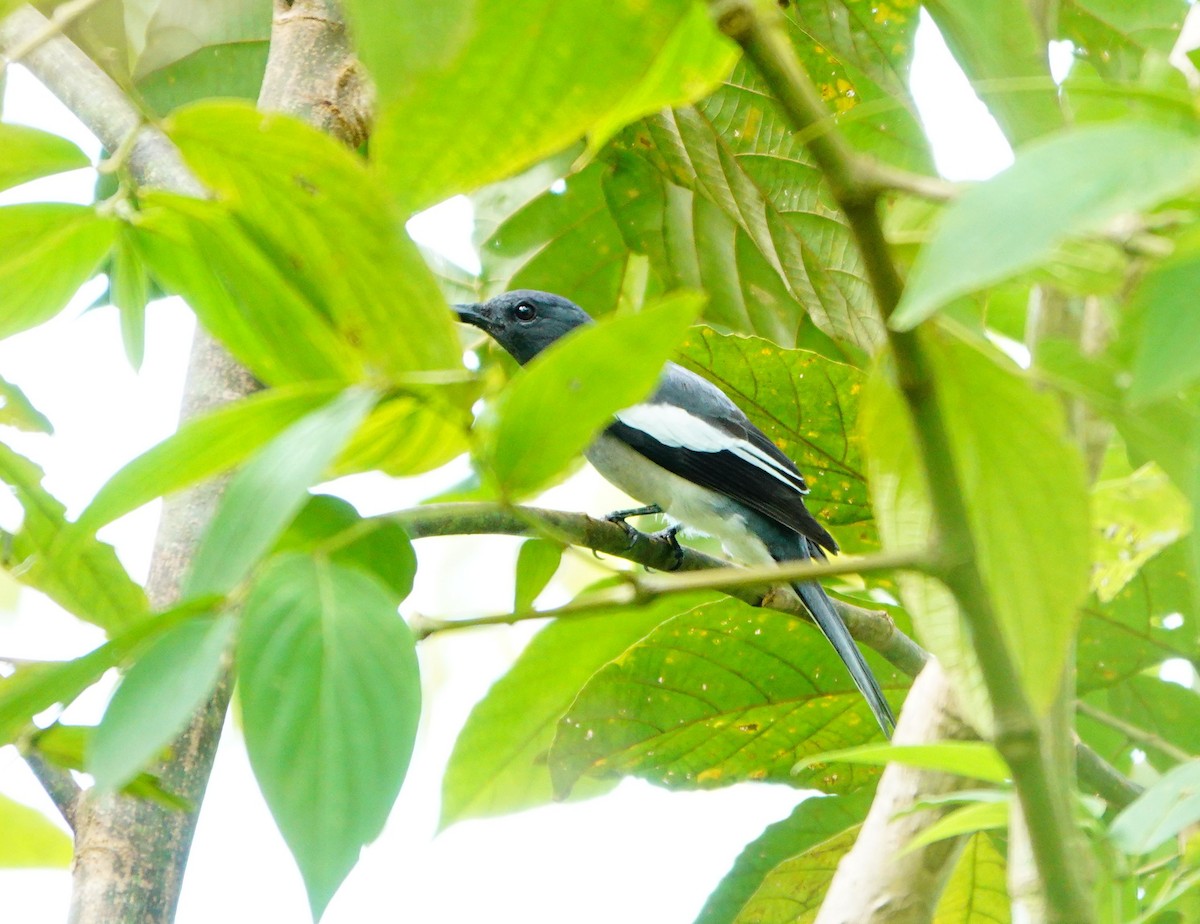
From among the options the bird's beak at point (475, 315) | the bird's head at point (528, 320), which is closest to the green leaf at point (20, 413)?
the bird's beak at point (475, 315)

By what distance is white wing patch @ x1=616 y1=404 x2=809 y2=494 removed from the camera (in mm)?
2893

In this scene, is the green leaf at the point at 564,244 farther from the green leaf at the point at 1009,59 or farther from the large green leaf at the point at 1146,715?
the green leaf at the point at 1009,59

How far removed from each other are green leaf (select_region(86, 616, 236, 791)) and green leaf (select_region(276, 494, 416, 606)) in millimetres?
108

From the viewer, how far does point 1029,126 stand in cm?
52

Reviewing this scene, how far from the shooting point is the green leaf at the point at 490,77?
406 millimetres

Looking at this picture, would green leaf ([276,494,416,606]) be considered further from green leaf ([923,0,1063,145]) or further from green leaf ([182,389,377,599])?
green leaf ([923,0,1063,145])

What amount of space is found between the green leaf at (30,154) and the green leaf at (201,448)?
20cm

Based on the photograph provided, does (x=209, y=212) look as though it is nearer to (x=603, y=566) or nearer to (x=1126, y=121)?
(x=603, y=566)

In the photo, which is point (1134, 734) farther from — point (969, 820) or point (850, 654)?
point (969, 820)

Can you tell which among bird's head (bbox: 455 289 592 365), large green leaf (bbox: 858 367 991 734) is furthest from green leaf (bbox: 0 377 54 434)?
bird's head (bbox: 455 289 592 365)

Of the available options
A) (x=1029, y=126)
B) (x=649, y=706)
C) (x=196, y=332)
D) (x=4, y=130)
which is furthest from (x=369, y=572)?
(x=649, y=706)

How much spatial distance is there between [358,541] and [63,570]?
21 cm

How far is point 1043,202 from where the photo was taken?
0.37 metres

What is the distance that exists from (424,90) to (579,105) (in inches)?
2.6
